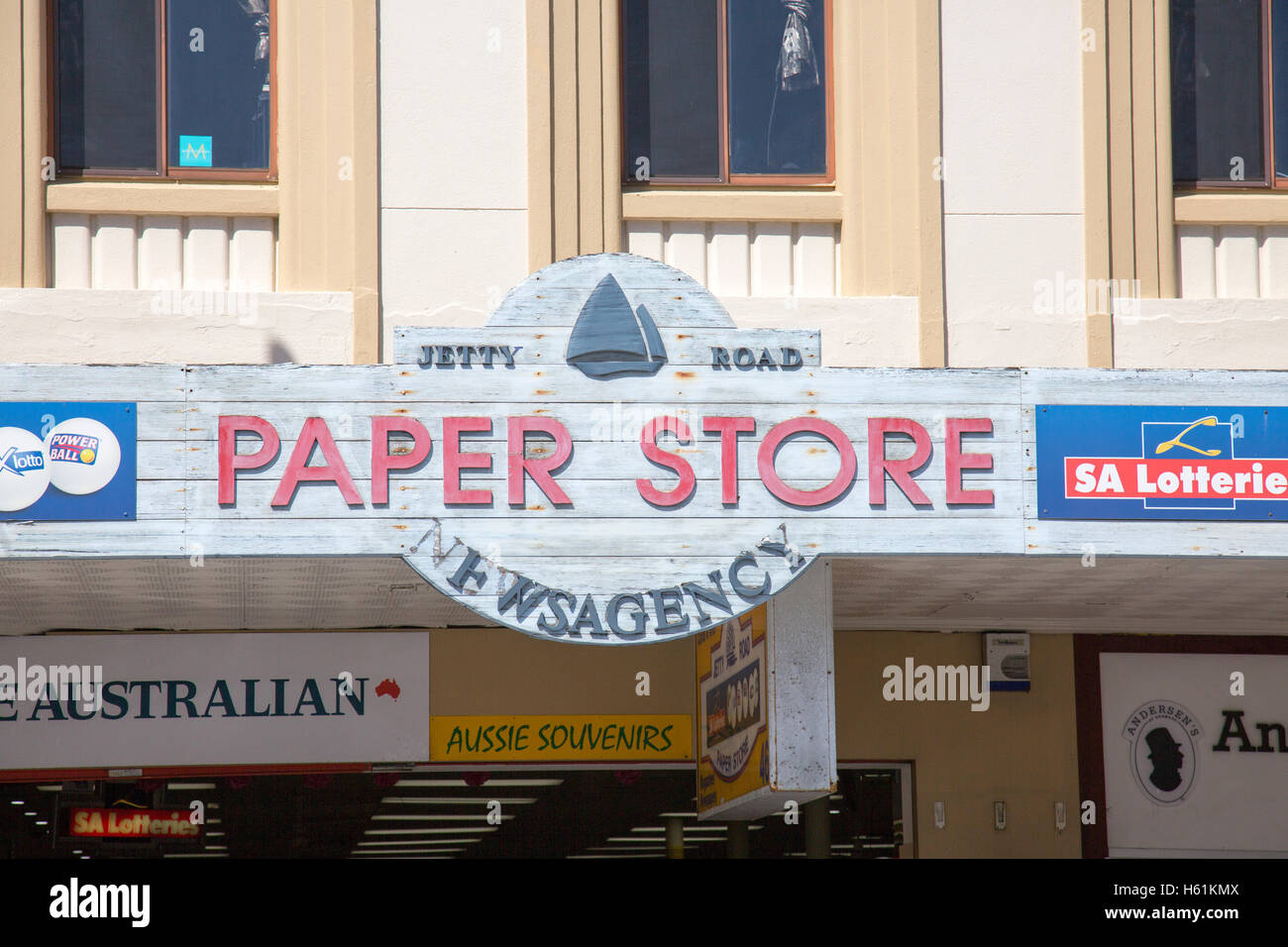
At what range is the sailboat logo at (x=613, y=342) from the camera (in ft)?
27.7

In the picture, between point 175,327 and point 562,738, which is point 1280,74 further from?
point 175,327

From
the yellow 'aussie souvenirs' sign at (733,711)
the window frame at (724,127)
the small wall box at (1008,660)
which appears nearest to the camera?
the yellow 'aussie souvenirs' sign at (733,711)

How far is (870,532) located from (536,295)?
2.09m

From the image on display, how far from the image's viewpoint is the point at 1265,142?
10.6m

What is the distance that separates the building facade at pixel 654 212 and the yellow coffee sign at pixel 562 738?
0.04 meters

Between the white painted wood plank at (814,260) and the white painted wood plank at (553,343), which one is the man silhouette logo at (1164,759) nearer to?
the white painted wood plank at (814,260)

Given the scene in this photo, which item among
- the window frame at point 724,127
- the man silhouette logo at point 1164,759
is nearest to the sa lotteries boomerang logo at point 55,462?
the window frame at point 724,127

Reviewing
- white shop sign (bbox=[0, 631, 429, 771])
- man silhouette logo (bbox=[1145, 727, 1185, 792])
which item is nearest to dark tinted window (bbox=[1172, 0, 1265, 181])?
man silhouette logo (bbox=[1145, 727, 1185, 792])

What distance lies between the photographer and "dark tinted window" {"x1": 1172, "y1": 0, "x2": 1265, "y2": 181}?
10.5m

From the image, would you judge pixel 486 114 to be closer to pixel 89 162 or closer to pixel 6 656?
pixel 89 162

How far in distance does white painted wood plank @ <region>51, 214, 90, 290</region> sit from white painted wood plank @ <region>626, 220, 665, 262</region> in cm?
317

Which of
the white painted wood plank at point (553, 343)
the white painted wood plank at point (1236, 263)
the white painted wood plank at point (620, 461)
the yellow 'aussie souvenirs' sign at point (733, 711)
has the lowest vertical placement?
the yellow 'aussie souvenirs' sign at point (733, 711)

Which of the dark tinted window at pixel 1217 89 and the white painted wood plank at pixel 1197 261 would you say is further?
the dark tinted window at pixel 1217 89
